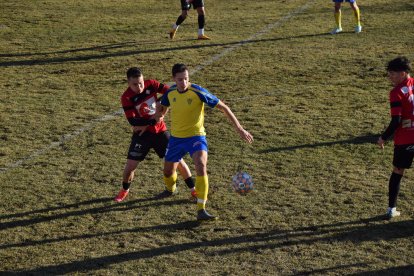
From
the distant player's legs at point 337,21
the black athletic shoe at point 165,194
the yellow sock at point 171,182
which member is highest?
the distant player's legs at point 337,21

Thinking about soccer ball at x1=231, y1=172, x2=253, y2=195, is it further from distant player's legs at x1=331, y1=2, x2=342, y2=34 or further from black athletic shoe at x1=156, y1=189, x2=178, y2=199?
distant player's legs at x1=331, y1=2, x2=342, y2=34

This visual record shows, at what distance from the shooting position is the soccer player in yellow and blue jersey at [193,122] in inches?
347

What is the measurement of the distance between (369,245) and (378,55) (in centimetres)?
888

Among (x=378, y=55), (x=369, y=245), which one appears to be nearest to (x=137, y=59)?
(x=378, y=55)

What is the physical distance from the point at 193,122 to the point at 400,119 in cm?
265

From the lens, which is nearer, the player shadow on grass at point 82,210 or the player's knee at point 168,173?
the player shadow on grass at point 82,210

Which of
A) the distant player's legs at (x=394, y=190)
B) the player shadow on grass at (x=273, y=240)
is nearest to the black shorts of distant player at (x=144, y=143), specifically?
the player shadow on grass at (x=273, y=240)

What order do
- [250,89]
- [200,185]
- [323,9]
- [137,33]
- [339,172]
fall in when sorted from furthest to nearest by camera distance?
1. [323,9]
2. [137,33]
3. [250,89]
4. [339,172]
5. [200,185]

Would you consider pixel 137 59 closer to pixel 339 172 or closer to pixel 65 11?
pixel 65 11

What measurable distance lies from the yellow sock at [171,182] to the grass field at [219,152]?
253 mm

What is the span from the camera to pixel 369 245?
810 cm

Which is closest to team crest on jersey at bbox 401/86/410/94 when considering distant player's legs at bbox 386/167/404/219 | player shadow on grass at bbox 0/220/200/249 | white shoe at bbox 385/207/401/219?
distant player's legs at bbox 386/167/404/219

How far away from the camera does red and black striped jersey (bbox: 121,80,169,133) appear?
9.42m

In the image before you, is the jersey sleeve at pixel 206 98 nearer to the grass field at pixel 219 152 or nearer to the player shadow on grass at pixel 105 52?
the grass field at pixel 219 152
